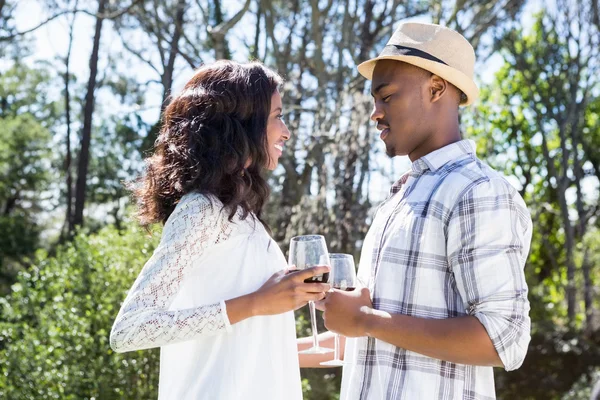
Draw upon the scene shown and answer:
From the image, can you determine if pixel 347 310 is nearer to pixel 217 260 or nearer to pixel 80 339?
pixel 217 260

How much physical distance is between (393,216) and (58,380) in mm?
3938

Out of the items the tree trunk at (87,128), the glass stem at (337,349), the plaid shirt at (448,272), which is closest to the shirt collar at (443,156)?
the plaid shirt at (448,272)

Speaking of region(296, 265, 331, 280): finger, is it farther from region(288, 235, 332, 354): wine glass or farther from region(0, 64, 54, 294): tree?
region(0, 64, 54, 294): tree

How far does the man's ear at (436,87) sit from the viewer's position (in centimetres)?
240

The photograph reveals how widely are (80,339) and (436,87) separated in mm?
3954

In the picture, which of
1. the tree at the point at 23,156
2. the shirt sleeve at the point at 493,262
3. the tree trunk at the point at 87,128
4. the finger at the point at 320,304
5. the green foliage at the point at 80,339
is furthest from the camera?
the tree at the point at 23,156

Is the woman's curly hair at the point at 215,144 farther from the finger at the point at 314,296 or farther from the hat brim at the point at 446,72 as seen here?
the hat brim at the point at 446,72

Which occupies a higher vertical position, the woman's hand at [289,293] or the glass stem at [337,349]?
the woman's hand at [289,293]

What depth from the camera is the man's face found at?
239 centimetres

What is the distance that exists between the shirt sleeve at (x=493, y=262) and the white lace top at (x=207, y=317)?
61 cm

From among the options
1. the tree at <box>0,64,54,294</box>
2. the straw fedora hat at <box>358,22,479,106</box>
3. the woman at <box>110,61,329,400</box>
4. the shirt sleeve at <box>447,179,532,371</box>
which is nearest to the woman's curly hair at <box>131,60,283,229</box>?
the woman at <box>110,61,329,400</box>

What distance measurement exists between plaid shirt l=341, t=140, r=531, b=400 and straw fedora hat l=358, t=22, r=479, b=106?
0.69 ft

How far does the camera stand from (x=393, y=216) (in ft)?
7.64

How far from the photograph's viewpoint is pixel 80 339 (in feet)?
18.1
